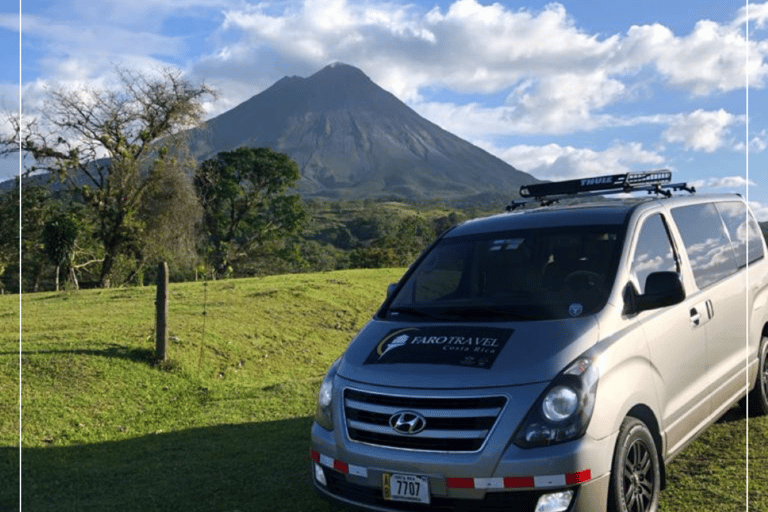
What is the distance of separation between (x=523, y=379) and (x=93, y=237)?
3150 centimetres

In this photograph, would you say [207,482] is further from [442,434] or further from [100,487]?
[442,434]

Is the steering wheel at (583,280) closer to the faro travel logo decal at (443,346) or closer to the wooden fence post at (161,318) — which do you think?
the faro travel logo decal at (443,346)

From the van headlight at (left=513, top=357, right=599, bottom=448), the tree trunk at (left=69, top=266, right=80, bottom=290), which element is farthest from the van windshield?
the tree trunk at (left=69, top=266, right=80, bottom=290)

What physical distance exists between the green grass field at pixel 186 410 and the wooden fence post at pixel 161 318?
22cm

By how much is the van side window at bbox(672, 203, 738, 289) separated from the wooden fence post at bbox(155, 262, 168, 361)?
8643mm

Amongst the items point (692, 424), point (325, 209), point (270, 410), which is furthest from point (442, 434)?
point (325, 209)

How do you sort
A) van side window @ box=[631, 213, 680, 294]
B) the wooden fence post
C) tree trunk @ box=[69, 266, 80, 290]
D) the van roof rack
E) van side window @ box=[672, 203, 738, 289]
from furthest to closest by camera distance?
tree trunk @ box=[69, 266, 80, 290] → the wooden fence post → the van roof rack → van side window @ box=[672, 203, 738, 289] → van side window @ box=[631, 213, 680, 294]

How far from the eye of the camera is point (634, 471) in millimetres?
3980

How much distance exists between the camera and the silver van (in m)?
3.60

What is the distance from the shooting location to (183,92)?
109 ft

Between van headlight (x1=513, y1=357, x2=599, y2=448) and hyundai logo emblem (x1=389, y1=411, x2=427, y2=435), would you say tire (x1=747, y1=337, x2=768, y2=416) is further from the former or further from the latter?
hyundai logo emblem (x1=389, y1=411, x2=427, y2=435)

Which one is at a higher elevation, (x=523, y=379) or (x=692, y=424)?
(x=523, y=379)

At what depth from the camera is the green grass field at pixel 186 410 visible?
18.3 feet

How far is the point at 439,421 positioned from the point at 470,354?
0.39 metres
